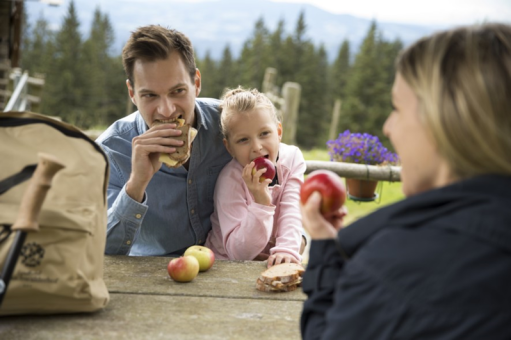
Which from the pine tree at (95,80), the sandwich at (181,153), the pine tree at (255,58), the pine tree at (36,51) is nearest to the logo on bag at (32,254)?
the sandwich at (181,153)

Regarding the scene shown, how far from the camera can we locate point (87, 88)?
48781mm

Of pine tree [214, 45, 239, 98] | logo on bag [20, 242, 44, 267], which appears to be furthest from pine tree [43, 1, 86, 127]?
logo on bag [20, 242, 44, 267]

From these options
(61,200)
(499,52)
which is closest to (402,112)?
(499,52)

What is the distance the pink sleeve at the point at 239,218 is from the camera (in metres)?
2.28

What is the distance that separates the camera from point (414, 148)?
3.58 feet

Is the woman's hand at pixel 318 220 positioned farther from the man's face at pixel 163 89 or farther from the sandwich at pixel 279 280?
the man's face at pixel 163 89

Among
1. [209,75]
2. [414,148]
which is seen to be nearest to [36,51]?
[209,75]

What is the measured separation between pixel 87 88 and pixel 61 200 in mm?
50124

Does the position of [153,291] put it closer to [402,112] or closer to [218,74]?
[402,112]

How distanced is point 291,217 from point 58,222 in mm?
1209

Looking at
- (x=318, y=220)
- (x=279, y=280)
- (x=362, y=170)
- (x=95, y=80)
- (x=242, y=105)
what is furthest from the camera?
(x=95, y=80)

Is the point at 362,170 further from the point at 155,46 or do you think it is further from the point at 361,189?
the point at 155,46

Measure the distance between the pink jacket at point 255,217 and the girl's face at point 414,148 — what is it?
1181mm

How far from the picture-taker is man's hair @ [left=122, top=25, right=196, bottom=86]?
8.03ft
